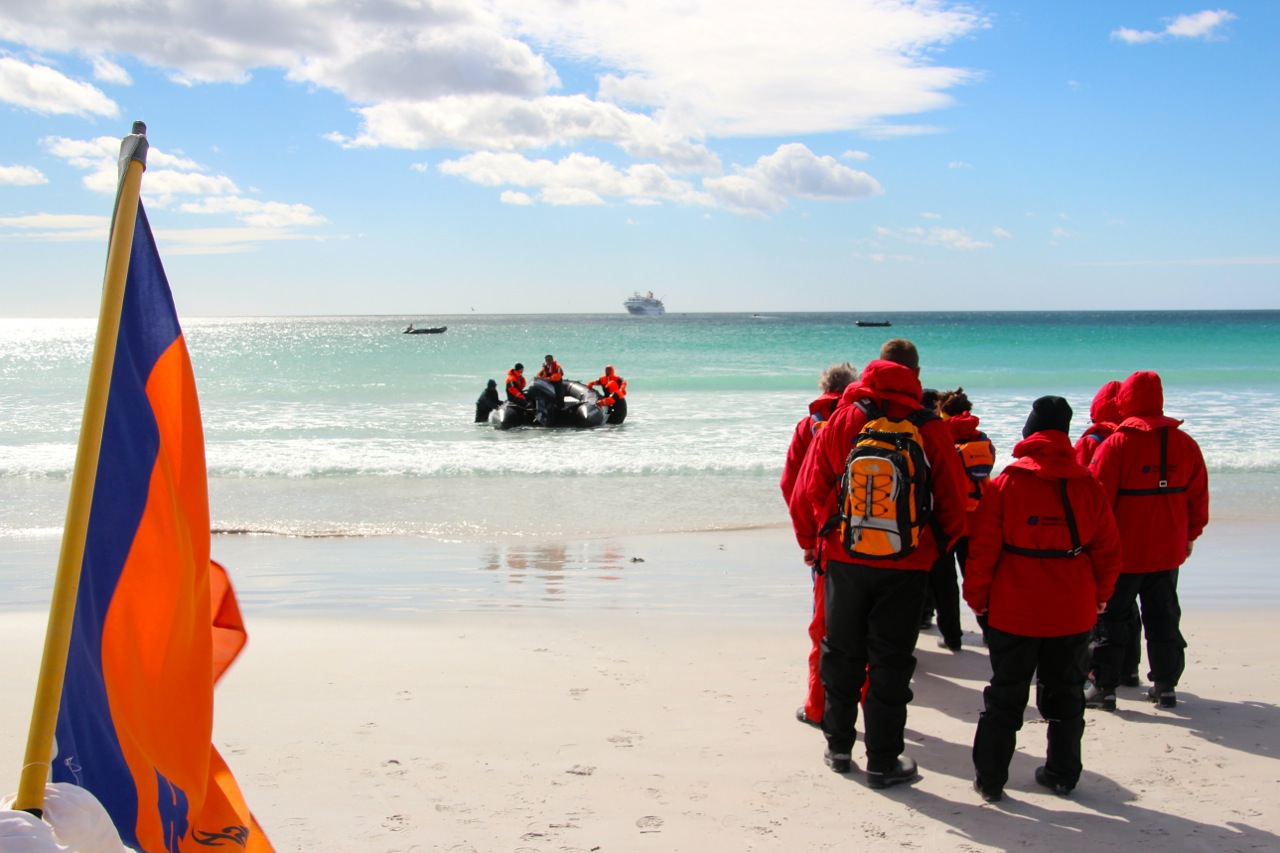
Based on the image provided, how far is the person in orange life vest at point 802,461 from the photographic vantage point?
13.9 ft

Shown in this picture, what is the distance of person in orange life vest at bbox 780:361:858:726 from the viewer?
4227 millimetres

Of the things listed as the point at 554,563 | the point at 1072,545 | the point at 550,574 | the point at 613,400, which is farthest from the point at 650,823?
the point at 613,400

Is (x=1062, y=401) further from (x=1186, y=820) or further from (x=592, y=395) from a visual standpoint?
(x=592, y=395)

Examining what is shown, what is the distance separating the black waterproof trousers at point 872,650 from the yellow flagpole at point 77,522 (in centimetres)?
253

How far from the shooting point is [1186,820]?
11.1ft

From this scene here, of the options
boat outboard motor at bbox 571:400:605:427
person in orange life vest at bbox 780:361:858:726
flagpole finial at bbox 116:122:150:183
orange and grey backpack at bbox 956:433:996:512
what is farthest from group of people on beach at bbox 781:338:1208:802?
boat outboard motor at bbox 571:400:605:427

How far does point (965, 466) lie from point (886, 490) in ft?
5.64

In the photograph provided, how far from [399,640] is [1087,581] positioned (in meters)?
3.66

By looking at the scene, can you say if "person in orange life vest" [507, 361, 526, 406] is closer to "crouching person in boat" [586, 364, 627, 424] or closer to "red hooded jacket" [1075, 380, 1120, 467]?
"crouching person in boat" [586, 364, 627, 424]

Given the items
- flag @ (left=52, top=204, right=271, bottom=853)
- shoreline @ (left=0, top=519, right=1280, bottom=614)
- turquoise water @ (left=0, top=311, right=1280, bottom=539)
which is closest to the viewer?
flag @ (left=52, top=204, right=271, bottom=853)

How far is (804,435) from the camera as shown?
14.3 ft

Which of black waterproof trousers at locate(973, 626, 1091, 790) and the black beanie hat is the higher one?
the black beanie hat

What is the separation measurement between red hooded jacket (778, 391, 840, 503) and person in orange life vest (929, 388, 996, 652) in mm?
927

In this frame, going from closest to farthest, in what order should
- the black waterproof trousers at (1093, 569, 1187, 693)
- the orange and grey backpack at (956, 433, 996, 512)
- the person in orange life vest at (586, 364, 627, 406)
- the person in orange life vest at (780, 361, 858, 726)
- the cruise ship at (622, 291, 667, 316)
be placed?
the person in orange life vest at (780, 361, 858, 726)
the black waterproof trousers at (1093, 569, 1187, 693)
the orange and grey backpack at (956, 433, 996, 512)
the person in orange life vest at (586, 364, 627, 406)
the cruise ship at (622, 291, 667, 316)
